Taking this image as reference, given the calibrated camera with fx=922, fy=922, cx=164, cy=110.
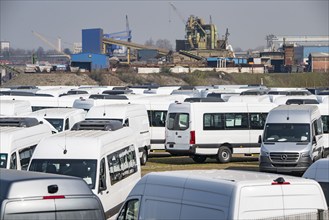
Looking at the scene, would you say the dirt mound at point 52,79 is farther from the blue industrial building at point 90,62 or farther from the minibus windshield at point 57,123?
the minibus windshield at point 57,123

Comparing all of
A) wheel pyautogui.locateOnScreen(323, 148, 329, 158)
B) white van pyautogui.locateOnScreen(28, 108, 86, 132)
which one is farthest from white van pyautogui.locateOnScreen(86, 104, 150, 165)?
wheel pyautogui.locateOnScreen(323, 148, 329, 158)

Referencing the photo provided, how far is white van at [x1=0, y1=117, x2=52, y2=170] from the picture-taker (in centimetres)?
1809

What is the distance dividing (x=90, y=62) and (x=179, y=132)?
9419 centimetres

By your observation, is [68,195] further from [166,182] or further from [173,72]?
[173,72]

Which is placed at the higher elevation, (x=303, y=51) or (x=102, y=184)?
(x=303, y=51)

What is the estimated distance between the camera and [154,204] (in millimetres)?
10812

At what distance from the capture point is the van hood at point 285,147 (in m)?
26.4

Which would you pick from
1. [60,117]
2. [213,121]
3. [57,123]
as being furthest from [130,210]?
[213,121]

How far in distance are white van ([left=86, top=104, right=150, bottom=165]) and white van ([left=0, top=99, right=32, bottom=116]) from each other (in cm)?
347

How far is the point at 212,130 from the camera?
31422 millimetres

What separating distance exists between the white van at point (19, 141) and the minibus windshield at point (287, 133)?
8.24m

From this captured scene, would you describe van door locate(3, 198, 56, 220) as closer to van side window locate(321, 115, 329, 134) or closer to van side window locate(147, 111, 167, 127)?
van side window locate(321, 115, 329, 134)

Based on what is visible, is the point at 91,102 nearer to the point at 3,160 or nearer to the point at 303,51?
the point at 3,160

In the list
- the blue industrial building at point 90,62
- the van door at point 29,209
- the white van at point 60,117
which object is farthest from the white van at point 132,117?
the blue industrial building at point 90,62
